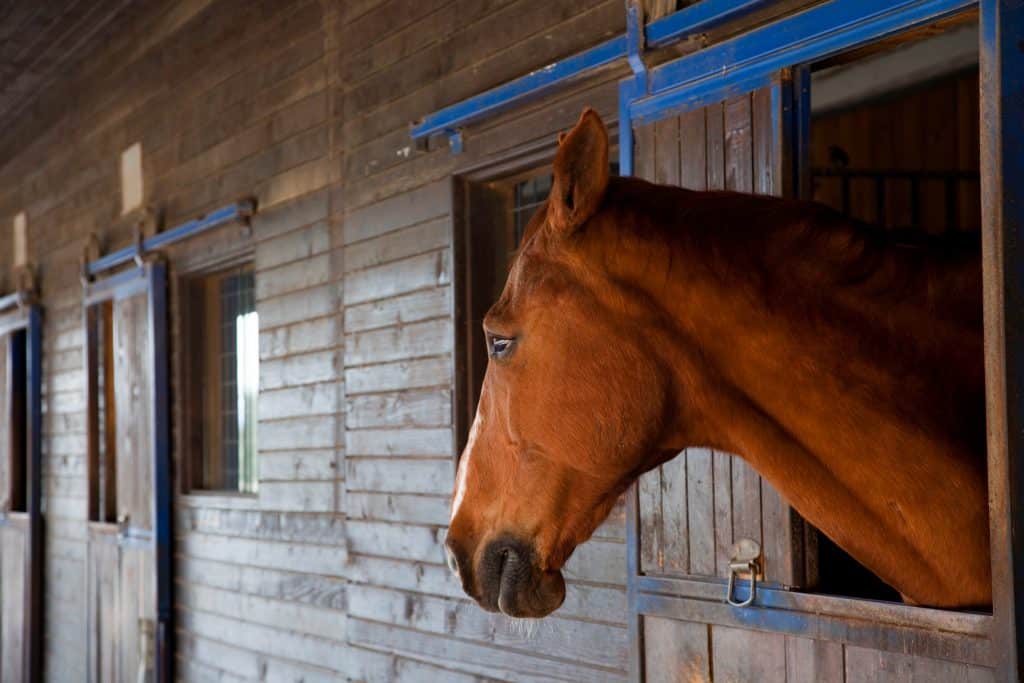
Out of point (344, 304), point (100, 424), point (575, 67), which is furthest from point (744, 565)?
point (100, 424)

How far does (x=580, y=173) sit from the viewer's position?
180cm

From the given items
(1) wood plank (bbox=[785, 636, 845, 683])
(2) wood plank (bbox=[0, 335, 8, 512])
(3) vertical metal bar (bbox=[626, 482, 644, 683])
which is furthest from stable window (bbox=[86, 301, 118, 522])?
(1) wood plank (bbox=[785, 636, 845, 683])

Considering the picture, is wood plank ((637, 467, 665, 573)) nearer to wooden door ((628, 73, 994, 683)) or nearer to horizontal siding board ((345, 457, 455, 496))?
wooden door ((628, 73, 994, 683))


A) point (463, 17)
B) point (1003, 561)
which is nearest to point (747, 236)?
point (1003, 561)

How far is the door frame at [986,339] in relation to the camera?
1.66 meters

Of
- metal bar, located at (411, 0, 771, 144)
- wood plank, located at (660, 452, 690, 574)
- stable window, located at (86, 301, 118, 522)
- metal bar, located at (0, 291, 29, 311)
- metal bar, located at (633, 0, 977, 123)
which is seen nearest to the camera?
metal bar, located at (633, 0, 977, 123)

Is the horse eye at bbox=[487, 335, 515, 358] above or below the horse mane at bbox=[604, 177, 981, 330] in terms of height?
below

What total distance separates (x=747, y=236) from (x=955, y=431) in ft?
1.39

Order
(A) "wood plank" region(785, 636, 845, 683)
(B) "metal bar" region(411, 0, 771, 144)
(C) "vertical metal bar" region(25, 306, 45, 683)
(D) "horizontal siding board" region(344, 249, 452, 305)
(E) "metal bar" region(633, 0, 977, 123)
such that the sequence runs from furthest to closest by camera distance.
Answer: (C) "vertical metal bar" region(25, 306, 45, 683), (D) "horizontal siding board" region(344, 249, 452, 305), (B) "metal bar" region(411, 0, 771, 144), (A) "wood plank" region(785, 636, 845, 683), (E) "metal bar" region(633, 0, 977, 123)

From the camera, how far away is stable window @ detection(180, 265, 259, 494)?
5617 millimetres

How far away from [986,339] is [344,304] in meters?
2.92

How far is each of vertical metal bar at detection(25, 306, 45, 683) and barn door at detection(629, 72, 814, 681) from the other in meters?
6.26

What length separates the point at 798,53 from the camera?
2254 mm

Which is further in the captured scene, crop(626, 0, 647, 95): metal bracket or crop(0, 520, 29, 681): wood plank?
crop(0, 520, 29, 681): wood plank
